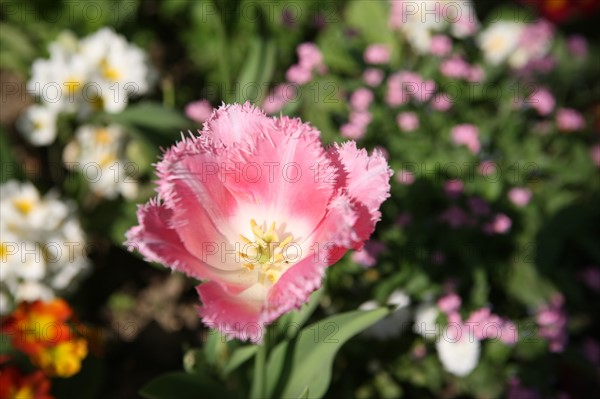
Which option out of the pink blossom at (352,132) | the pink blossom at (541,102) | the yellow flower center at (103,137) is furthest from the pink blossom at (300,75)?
the pink blossom at (541,102)

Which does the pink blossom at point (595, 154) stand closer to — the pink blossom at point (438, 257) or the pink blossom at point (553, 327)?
the pink blossom at point (553, 327)

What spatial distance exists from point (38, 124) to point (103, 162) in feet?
0.91

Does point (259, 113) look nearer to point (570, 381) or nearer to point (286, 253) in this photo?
point (286, 253)

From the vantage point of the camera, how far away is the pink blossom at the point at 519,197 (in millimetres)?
2027

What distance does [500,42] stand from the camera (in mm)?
2521

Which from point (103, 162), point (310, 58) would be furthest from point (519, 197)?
point (103, 162)

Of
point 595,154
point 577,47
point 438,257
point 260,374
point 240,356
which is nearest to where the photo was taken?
point 260,374

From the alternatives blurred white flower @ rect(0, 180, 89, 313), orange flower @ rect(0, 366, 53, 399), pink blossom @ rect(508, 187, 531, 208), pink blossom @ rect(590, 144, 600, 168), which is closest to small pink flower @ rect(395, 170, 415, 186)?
pink blossom @ rect(508, 187, 531, 208)

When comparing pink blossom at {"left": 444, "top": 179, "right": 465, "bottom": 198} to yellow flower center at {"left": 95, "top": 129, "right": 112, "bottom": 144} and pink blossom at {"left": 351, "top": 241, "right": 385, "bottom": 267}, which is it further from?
yellow flower center at {"left": 95, "top": 129, "right": 112, "bottom": 144}

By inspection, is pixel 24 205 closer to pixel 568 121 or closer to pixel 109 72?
pixel 109 72

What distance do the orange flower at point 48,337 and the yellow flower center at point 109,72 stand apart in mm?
899

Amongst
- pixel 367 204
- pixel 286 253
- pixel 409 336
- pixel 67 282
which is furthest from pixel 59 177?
pixel 367 204

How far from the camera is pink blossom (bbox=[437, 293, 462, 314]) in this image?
1818mm

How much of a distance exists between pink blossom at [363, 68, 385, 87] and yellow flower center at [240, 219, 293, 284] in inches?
50.9
